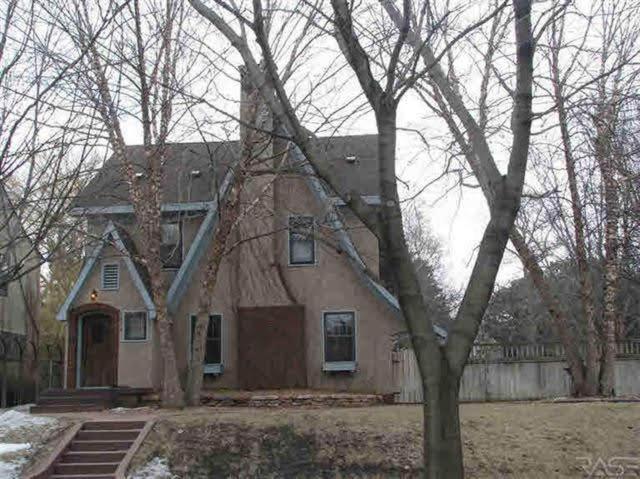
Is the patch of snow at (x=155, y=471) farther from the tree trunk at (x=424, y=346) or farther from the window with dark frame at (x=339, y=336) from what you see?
the window with dark frame at (x=339, y=336)

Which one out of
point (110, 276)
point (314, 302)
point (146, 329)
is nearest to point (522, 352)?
point (314, 302)

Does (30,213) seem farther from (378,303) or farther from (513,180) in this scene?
(378,303)

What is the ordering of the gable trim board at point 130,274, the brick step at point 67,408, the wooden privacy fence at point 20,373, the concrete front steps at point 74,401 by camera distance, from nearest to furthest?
the brick step at point 67,408
the concrete front steps at point 74,401
the gable trim board at point 130,274
the wooden privacy fence at point 20,373

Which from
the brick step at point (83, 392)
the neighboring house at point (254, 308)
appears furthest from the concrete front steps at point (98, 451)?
the neighboring house at point (254, 308)

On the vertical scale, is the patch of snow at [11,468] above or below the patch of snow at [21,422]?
below

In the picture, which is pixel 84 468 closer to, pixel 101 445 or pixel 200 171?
pixel 101 445

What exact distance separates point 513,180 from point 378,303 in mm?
14897

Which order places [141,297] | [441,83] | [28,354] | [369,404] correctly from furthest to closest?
[28,354], [141,297], [369,404], [441,83]

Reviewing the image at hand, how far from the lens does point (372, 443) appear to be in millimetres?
14422

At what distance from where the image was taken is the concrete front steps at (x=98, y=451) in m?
13.6

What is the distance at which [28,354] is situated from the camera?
30.1 meters

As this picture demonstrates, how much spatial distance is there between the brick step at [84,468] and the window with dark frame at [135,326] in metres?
7.35

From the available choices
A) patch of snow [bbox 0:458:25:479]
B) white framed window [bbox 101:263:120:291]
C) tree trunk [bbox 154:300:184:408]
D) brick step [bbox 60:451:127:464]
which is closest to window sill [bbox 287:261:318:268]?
tree trunk [bbox 154:300:184:408]

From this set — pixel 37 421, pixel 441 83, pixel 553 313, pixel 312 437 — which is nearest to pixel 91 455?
pixel 37 421
